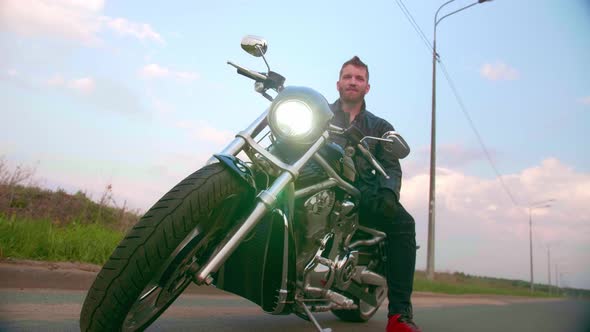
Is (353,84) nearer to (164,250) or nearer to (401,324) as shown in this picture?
(401,324)

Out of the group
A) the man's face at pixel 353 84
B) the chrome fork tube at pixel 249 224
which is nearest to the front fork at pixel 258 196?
the chrome fork tube at pixel 249 224

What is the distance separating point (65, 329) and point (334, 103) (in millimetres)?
2272

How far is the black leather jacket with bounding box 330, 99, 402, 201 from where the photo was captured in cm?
311

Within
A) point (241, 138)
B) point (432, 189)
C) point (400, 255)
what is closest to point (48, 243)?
point (241, 138)

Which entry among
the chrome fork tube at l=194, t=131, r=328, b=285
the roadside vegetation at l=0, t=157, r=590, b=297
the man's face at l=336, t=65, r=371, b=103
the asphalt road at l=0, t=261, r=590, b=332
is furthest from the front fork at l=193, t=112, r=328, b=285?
the roadside vegetation at l=0, t=157, r=590, b=297

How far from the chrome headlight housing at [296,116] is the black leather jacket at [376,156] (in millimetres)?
790

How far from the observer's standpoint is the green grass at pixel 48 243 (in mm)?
4074

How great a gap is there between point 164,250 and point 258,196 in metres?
0.49

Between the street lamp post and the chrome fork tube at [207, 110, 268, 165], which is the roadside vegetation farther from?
the street lamp post

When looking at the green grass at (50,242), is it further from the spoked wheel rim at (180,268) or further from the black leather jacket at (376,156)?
the black leather jacket at (376,156)

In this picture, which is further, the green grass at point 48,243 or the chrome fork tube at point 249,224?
the green grass at point 48,243

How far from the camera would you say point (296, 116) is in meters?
2.31

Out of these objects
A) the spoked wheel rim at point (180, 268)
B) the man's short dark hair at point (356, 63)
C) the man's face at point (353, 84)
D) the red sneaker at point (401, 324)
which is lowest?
the red sneaker at point (401, 324)

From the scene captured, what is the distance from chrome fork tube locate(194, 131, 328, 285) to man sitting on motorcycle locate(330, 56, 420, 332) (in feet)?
3.13
